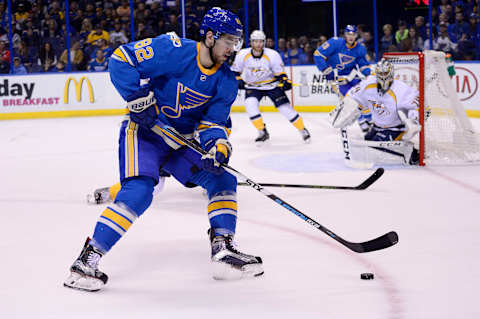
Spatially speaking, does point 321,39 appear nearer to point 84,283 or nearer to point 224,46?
point 224,46

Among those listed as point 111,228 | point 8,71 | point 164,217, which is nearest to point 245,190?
point 164,217

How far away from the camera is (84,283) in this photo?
270 centimetres

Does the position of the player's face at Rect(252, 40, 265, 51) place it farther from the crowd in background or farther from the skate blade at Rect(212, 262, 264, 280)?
the skate blade at Rect(212, 262, 264, 280)

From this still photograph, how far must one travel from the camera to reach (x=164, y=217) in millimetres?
4129

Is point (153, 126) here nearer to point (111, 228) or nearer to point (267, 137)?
point (111, 228)

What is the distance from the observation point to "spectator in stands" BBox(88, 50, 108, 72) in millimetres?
11109

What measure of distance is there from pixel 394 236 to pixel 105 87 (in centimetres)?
839

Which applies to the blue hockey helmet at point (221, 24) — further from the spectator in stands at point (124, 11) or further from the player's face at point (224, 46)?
the spectator in stands at point (124, 11)

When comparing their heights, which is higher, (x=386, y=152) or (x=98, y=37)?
(x=98, y=37)

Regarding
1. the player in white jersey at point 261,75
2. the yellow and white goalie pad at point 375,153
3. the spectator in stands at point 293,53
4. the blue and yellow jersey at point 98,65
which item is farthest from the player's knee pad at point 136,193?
the spectator in stands at point 293,53

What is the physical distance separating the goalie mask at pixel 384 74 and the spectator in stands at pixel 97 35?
6811 mm

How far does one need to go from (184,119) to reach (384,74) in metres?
3.03

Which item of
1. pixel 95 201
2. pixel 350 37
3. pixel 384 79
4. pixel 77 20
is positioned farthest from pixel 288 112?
pixel 77 20

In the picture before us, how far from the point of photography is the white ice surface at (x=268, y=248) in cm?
257
